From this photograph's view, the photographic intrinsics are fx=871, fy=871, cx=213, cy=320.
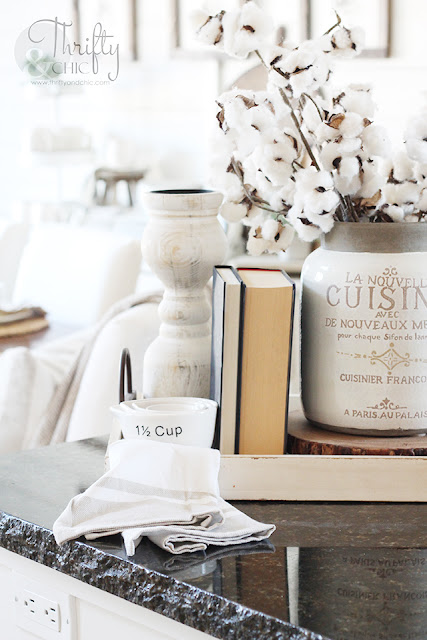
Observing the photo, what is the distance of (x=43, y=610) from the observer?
0.82 metres

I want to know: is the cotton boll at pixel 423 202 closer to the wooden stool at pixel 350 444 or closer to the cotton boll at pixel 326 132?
the cotton boll at pixel 326 132

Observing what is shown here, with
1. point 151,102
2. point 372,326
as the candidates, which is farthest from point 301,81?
point 151,102

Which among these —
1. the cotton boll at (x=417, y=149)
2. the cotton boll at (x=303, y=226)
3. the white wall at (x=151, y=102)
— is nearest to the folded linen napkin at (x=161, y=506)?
the cotton boll at (x=303, y=226)

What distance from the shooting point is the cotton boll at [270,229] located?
3.23 ft

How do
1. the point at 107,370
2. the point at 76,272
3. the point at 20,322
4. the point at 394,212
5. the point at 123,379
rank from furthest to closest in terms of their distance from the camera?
the point at 76,272 < the point at 20,322 < the point at 107,370 < the point at 123,379 < the point at 394,212

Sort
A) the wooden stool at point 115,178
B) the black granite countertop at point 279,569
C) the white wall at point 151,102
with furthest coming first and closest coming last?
the wooden stool at point 115,178 < the white wall at point 151,102 < the black granite countertop at point 279,569

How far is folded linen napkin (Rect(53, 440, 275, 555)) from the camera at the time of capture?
760 mm

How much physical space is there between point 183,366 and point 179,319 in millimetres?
57

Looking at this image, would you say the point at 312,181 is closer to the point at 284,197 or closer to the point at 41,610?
the point at 284,197

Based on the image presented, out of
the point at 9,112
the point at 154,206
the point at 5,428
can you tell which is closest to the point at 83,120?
the point at 9,112

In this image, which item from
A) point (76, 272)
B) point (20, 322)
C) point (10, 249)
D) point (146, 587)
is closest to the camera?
point (146, 587)

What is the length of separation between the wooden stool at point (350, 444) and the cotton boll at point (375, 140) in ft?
0.97

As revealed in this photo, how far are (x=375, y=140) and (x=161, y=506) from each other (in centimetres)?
41

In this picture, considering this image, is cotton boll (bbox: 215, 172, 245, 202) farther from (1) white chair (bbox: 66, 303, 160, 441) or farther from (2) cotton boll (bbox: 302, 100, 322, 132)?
(1) white chair (bbox: 66, 303, 160, 441)
